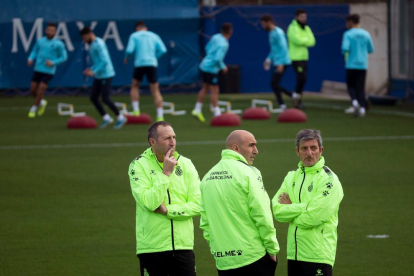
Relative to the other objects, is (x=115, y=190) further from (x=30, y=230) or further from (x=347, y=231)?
(x=347, y=231)

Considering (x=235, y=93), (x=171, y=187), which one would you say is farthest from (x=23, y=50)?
(x=171, y=187)

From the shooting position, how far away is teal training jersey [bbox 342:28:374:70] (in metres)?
23.5

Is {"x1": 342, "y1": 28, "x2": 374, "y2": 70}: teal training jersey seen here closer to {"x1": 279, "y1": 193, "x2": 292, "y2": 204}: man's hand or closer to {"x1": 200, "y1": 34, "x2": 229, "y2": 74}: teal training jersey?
{"x1": 200, "y1": 34, "x2": 229, "y2": 74}: teal training jersey

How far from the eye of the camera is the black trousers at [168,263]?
6.77 metres

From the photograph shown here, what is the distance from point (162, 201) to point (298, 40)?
60.2ft

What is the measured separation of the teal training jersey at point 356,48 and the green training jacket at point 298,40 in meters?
1.25

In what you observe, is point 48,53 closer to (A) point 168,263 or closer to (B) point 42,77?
(B) point 42,77

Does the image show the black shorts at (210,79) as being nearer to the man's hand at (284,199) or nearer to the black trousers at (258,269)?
the man's hand at (284,199)

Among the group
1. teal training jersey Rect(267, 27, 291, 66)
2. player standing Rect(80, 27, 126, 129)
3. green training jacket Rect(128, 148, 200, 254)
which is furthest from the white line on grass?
green training jacket Rect(128, 148, 200, 254)

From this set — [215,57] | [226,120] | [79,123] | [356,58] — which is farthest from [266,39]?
[79,123]

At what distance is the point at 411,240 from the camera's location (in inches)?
401

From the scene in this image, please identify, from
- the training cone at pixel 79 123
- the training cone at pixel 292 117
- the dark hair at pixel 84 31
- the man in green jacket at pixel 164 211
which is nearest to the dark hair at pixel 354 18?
the training cone at pixel 292 117

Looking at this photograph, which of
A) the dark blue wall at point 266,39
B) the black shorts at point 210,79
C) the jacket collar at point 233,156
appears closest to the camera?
the jacket collar at point 233,156

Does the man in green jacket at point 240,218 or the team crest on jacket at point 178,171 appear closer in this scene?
the man in green jacket at point 240,218
